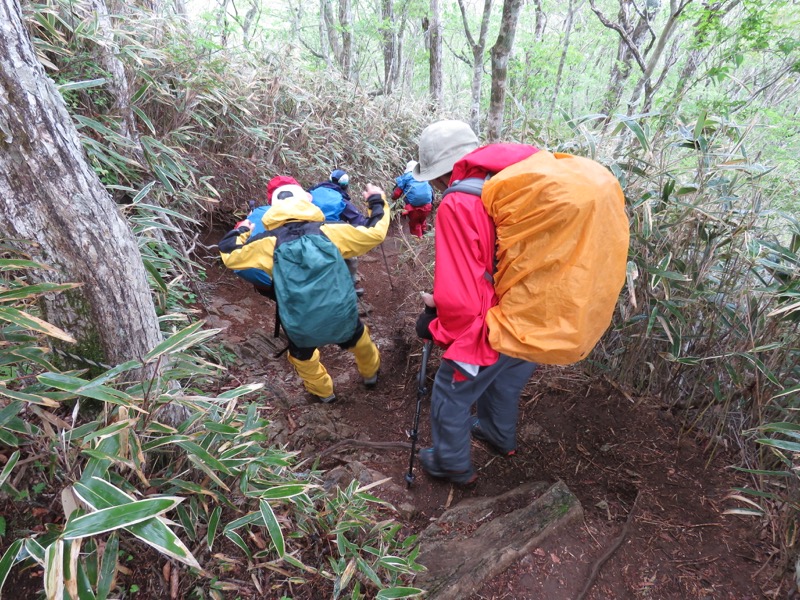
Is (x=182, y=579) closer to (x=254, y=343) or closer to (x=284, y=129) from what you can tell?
(x=254, y=343)

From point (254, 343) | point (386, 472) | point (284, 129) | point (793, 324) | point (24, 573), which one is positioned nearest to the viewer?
point (24, 573)

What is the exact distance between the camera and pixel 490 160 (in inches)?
76.5

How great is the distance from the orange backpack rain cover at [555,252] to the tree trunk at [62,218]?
1.51 meters

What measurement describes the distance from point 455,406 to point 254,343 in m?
2.19

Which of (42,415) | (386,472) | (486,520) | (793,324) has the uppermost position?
(42,415)

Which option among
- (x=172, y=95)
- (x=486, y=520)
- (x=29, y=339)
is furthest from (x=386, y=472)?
(x=172, y=95)

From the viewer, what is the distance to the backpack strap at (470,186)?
6.29 ft

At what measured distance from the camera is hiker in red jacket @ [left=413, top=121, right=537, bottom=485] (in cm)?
190

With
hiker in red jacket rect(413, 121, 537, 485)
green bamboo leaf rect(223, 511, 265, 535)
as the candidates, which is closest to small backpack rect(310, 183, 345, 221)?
hiker in red jacket rect(413, 121, 537, 485)

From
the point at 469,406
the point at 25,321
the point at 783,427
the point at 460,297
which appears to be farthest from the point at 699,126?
the point at 25,321

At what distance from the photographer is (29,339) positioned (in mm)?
1298

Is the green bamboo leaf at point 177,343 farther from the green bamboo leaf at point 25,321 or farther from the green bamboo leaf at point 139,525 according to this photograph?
the green bamboo leaf at point 139,525

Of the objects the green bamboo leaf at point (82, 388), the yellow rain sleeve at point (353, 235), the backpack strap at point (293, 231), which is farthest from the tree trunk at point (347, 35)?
the green bamboo leaf at point (82, 388)

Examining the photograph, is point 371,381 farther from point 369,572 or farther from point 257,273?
point 369,572
